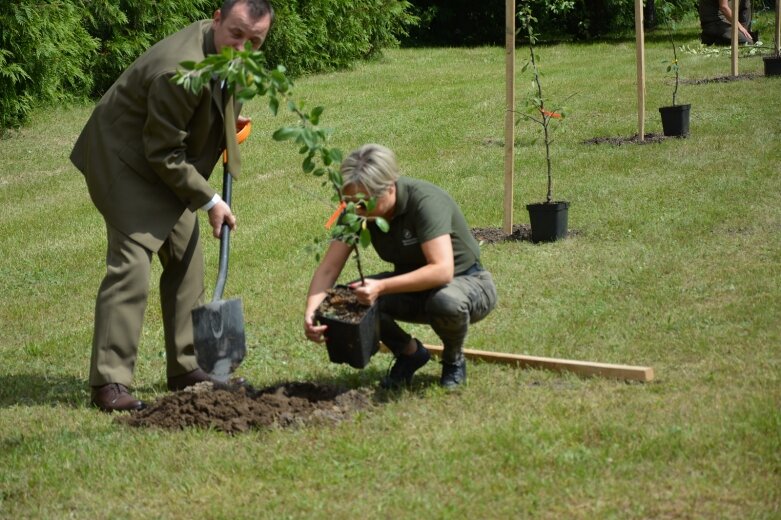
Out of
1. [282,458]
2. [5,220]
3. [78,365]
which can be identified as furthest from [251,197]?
[282,458]

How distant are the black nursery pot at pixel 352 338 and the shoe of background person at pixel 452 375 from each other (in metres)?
0.44

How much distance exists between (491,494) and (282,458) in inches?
35.8

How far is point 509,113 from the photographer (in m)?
7.86

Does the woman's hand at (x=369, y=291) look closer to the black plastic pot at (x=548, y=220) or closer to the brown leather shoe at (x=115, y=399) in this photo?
the brown leather shoe at (x=115, y=399)

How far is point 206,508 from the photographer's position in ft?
13.2

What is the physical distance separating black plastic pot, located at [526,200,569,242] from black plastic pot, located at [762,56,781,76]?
827 cm

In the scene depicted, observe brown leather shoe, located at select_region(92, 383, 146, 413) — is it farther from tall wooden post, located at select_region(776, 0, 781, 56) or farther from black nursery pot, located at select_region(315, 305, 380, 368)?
tall wooden post, located at select_region(776, 0, 781, 56)

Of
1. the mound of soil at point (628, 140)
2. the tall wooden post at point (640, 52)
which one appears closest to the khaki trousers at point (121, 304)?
the tall wooden post at point (640, 52)

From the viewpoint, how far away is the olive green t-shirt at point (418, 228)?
4.84 metres

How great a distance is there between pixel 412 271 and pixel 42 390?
86.2 inches

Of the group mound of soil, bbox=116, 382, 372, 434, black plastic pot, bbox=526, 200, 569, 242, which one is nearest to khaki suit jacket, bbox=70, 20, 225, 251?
mound of soil, bbox=116, 382, 372, 434

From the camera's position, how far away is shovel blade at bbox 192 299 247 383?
5.09 metres

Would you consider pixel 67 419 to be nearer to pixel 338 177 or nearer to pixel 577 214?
pixel 338 177

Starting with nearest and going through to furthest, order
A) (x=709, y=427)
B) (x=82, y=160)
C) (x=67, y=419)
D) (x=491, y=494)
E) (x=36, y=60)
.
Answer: (x=491, y=494) → (x=709, y=427) → (x=67, y=419) → (x=82, y=160) → (x=36, y=60)
